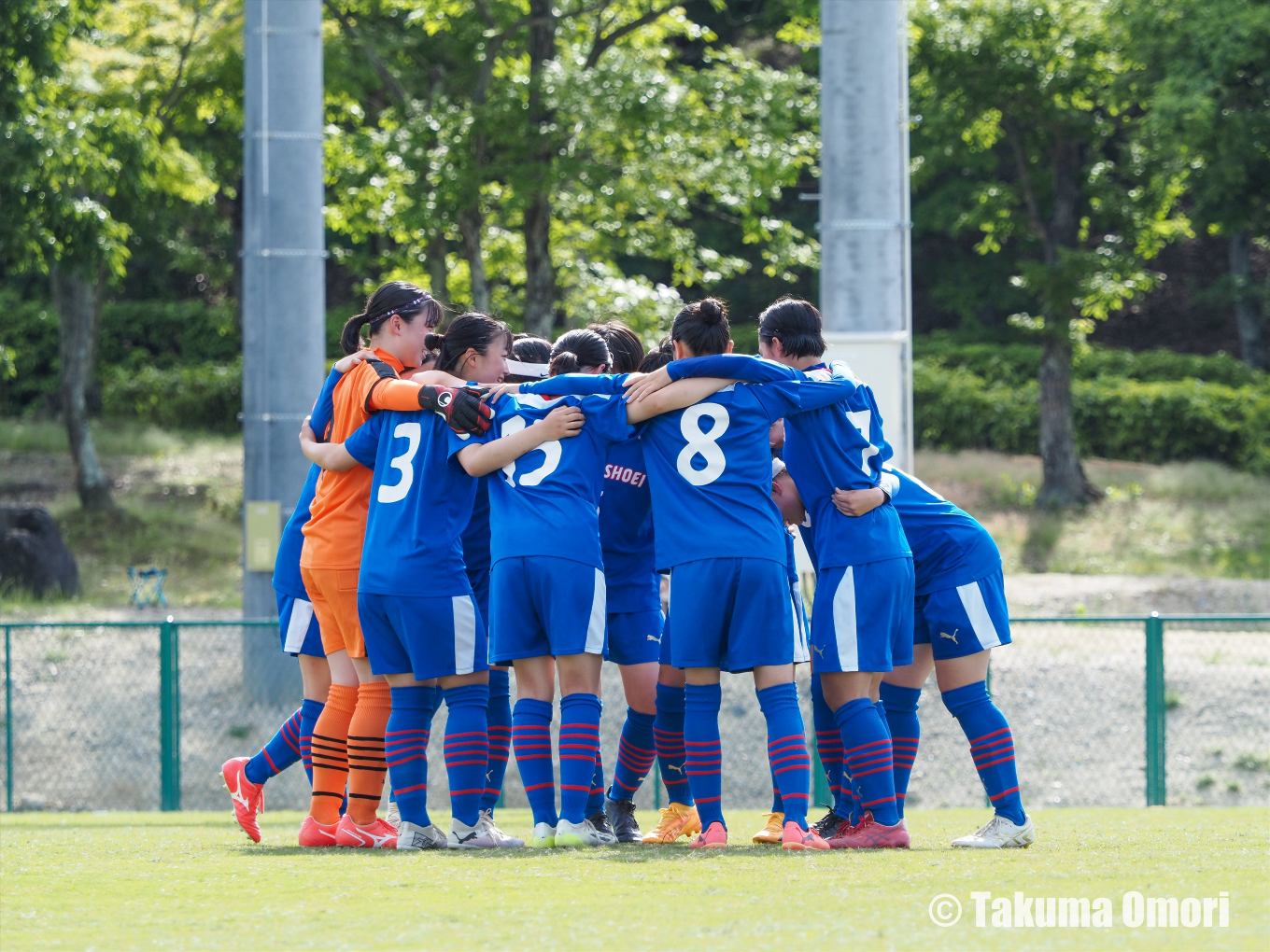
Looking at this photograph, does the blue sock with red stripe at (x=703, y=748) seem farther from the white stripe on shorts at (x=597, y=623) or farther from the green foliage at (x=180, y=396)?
the green foliage at (x=180, y=396)

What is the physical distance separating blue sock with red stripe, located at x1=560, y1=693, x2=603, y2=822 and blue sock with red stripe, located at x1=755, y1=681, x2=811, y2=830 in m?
0.65

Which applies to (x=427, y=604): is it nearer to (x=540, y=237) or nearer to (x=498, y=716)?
(x=498, y=716)

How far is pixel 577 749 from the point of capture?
18.0 ft

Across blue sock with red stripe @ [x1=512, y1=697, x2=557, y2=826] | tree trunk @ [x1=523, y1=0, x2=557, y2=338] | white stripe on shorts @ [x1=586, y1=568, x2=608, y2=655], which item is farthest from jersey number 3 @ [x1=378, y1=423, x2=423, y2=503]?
tree trunk @ [x1=523, y1=0, x2=557, y2=338]

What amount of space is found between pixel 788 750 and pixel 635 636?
96 cm

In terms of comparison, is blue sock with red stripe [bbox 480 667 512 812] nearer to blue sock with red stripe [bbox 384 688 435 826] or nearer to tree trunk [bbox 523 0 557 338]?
blue sock with red stripe [bbox 384 688 435 826]

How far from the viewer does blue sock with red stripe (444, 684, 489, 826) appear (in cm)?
548

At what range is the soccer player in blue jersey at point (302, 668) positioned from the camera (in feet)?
20.3

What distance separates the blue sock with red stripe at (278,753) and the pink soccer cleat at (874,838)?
235 cm

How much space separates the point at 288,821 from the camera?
360 inches

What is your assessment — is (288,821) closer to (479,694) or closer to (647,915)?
(479,694)

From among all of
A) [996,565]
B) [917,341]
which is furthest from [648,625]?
[917,341]

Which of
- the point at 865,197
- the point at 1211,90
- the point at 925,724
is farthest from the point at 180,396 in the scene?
the point at 865,197

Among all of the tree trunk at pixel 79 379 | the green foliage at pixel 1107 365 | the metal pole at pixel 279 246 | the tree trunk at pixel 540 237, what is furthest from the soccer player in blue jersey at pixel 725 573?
the green foliage at pixel 1107 365
